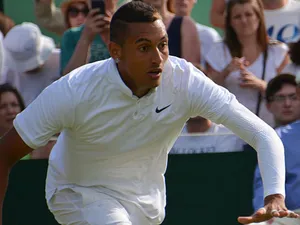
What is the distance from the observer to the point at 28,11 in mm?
6656

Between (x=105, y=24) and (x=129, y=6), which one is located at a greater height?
(x=129, y=6)

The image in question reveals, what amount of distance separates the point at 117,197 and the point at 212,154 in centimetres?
207

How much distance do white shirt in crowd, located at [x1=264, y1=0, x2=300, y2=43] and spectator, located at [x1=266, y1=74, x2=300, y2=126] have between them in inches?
20.8

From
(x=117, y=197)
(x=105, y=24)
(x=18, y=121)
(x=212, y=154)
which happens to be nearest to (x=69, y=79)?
(x=18, y=121)

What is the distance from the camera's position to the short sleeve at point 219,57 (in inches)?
241

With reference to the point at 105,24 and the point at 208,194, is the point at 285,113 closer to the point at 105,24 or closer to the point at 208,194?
the point at 208,194

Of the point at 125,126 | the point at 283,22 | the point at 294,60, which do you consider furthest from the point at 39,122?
the point at 283,22

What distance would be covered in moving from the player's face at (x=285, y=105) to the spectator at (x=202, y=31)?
1.96 feet

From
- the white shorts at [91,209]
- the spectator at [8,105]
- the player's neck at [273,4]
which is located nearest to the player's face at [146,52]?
the white shorts at [91,209]

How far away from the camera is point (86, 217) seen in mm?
4188

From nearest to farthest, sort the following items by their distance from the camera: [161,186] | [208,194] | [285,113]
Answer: [161,186] → [285,113] → [208,194]

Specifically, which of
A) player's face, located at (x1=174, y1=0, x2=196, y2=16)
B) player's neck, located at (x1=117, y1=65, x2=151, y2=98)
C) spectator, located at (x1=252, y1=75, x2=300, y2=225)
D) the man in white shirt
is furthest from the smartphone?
player's neck, located at (x1=117, y1=65, x2=151, y2=98)

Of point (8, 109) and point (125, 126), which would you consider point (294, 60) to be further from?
point (125, 126)

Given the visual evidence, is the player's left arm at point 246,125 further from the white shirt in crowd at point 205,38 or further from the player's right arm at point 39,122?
the white shirt in crowd at point 205,38
